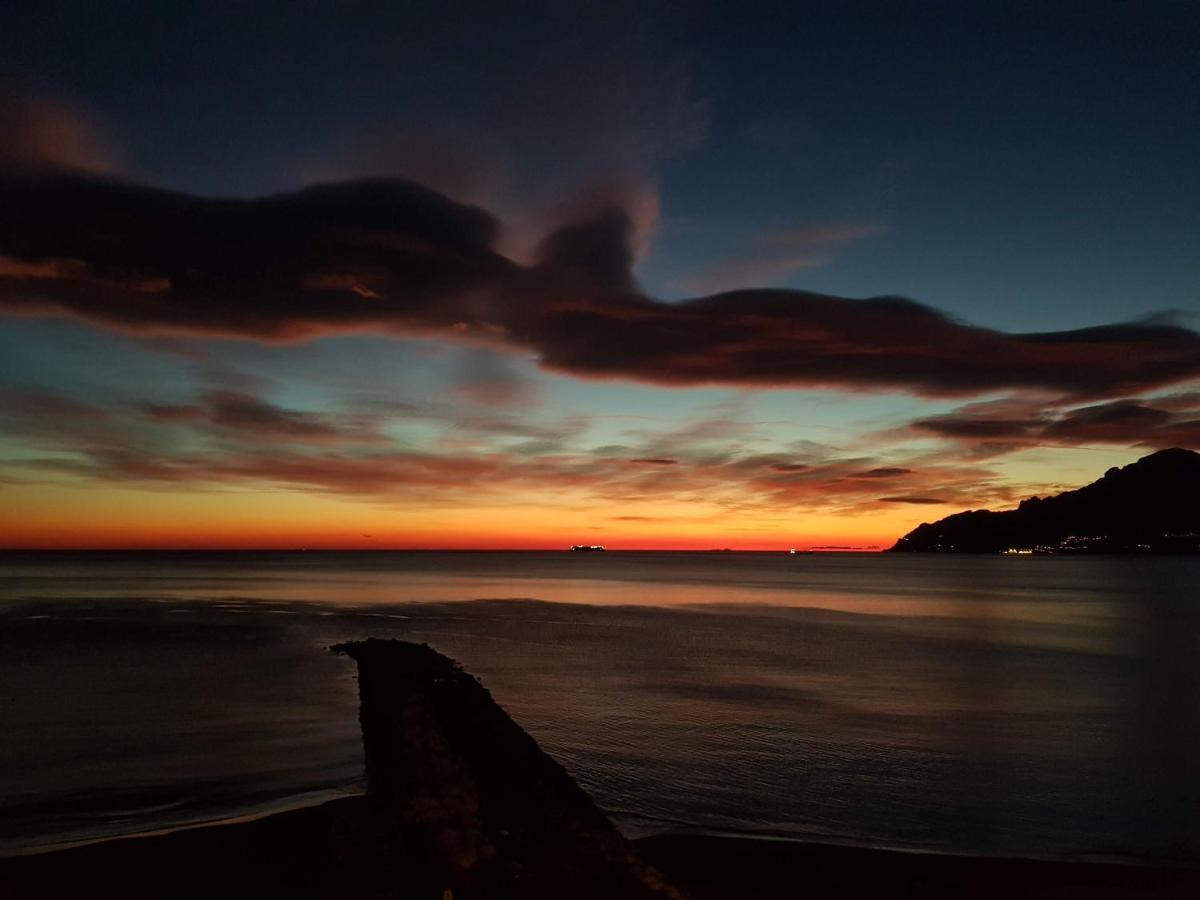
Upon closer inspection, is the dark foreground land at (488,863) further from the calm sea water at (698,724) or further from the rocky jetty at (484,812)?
the calm sea water at (698,724)

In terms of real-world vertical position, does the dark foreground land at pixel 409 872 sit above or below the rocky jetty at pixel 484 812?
below

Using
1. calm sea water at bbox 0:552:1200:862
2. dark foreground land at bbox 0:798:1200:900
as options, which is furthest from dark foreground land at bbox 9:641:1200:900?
calm sea water at bbox 0:552:1200:862

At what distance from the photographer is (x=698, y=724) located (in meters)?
20.1

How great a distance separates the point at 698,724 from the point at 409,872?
1207 cm

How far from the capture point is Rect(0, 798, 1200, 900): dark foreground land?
9.52 metres

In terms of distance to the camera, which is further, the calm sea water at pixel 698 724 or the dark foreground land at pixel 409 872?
the calm sea water at pixel 698 724

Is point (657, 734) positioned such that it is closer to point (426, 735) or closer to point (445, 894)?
point (426, 735)

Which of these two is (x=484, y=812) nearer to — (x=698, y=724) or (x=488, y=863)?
(x=488, y=863)

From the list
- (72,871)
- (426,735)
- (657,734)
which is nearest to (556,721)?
(657,734)

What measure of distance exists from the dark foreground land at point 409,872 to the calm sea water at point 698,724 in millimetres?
973

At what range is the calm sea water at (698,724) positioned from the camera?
13.2m

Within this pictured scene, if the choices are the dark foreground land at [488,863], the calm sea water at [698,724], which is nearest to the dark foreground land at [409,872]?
the dark foreground land at [488,863]

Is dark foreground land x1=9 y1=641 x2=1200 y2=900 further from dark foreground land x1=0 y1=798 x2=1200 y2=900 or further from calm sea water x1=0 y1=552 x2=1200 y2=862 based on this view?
calm sea water x1=0 y1=552 x2=1200 y2=862

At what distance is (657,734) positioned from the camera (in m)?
18.9
